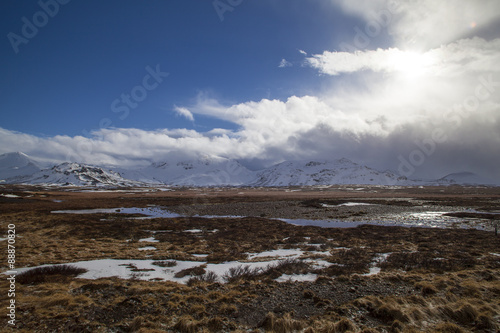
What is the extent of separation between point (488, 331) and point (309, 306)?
218 inches

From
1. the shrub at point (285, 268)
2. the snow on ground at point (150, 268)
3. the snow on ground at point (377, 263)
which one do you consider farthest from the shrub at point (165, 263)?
the snow on ground at point (377, 263)

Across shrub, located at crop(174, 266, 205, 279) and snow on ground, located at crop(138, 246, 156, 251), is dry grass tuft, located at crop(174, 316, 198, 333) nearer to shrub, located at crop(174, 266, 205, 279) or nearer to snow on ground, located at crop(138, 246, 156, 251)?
shrub, located at crop(174, 266, 205, 279)

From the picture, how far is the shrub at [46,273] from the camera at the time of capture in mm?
11320

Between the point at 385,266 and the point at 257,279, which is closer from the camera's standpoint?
the point at 257,279

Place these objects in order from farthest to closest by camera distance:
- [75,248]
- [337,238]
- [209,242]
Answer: [337,238]
[209,242]
[75,248]

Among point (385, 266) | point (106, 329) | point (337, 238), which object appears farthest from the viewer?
point (337, 238)

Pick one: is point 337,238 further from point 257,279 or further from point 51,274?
point 51,274

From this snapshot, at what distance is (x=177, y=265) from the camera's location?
14.9 meters

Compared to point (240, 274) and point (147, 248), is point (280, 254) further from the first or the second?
point (147, 248)

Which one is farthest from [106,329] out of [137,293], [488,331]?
[488,331]

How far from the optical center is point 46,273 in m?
12.4

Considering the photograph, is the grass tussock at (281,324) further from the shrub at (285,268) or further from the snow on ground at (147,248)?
the snow on ground at (147,248)

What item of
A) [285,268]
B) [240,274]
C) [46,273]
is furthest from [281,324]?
[46,273]

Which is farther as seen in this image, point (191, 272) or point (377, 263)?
point (377, 263)
